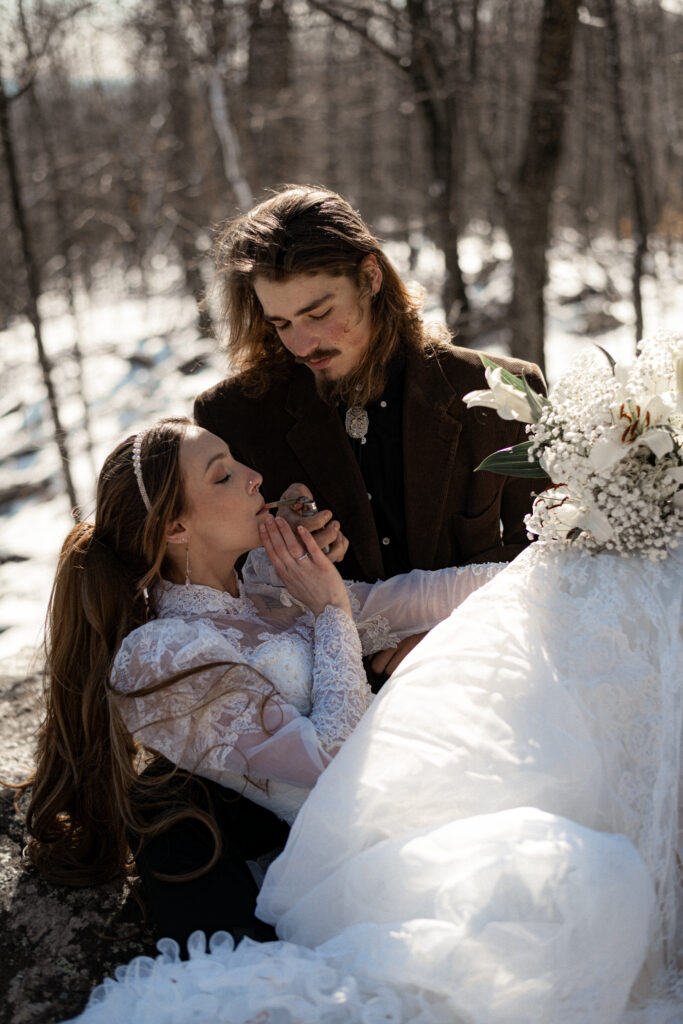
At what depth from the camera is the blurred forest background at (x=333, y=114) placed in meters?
5.02

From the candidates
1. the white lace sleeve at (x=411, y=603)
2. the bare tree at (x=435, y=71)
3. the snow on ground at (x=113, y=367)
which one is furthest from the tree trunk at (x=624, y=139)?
the white lace sleeve at (x=411, y=603)

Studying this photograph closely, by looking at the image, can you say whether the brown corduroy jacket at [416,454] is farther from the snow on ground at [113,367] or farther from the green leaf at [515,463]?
the snow on ground at [113,367]

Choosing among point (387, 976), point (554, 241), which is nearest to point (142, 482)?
point (387, 976)

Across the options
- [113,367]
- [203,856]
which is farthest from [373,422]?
[113,367]

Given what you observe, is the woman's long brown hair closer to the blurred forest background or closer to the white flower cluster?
the white flower cluster

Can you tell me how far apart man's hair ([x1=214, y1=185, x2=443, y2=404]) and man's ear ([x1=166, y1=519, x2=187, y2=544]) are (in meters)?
0.67

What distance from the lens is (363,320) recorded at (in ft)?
8.62

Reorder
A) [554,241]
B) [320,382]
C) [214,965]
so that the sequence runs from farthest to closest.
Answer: [554,241]
[320,382]
[214,965]

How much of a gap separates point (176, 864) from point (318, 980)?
1.82 ft

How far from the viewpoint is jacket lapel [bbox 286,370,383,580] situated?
8.93ft

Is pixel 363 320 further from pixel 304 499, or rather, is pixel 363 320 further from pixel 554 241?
pixel 554 241

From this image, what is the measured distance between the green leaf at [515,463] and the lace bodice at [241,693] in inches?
A: 20.2

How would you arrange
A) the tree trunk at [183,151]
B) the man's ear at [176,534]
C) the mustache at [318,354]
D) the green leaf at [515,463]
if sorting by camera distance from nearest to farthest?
the green leaf at [515,463] → the man's ear at [176,534] → the mustache at [318,354] → the tree trunk at [183,151]

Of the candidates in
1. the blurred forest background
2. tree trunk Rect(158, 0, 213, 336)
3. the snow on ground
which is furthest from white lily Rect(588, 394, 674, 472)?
tree trunk Rect(158, 0, 213, 336)
